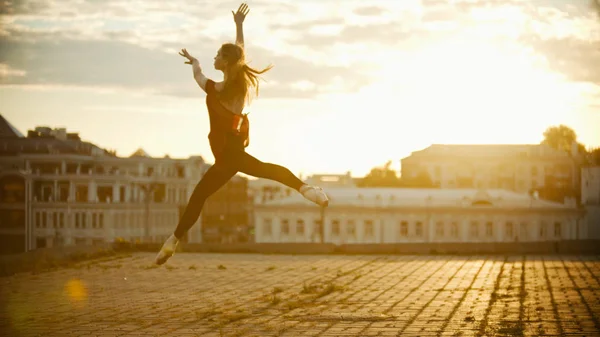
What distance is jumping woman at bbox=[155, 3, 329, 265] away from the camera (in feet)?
28.4

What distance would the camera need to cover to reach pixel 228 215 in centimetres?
15012

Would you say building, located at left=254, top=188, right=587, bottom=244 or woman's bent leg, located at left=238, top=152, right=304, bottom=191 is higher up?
woman's bent leg, located at left=238, top=152, right=304, bottom=191

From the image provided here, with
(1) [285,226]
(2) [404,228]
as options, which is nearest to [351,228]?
(2) [404,228]

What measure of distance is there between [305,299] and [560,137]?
6138 inches

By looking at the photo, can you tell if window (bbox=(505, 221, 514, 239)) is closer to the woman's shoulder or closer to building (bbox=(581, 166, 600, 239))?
building (bbox=(581, 166, 600, 239))

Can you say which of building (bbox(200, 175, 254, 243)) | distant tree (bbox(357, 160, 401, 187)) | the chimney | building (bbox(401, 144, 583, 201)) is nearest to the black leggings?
building (bbox(200, 175, 254, 243))

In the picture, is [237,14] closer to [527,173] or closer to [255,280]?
[255,280]

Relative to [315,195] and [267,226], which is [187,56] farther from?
[267,226]

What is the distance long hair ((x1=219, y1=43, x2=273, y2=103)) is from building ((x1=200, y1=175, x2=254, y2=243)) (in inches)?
4982

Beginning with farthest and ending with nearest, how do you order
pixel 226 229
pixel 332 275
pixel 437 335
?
pixel 226 229 → pixel 332 275 → pixel 437 335

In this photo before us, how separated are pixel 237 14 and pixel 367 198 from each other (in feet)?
354

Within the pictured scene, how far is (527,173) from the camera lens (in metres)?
164

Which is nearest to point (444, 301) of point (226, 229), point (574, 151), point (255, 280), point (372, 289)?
point (372, 289)

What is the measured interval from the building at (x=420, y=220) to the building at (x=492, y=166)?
144 ft
